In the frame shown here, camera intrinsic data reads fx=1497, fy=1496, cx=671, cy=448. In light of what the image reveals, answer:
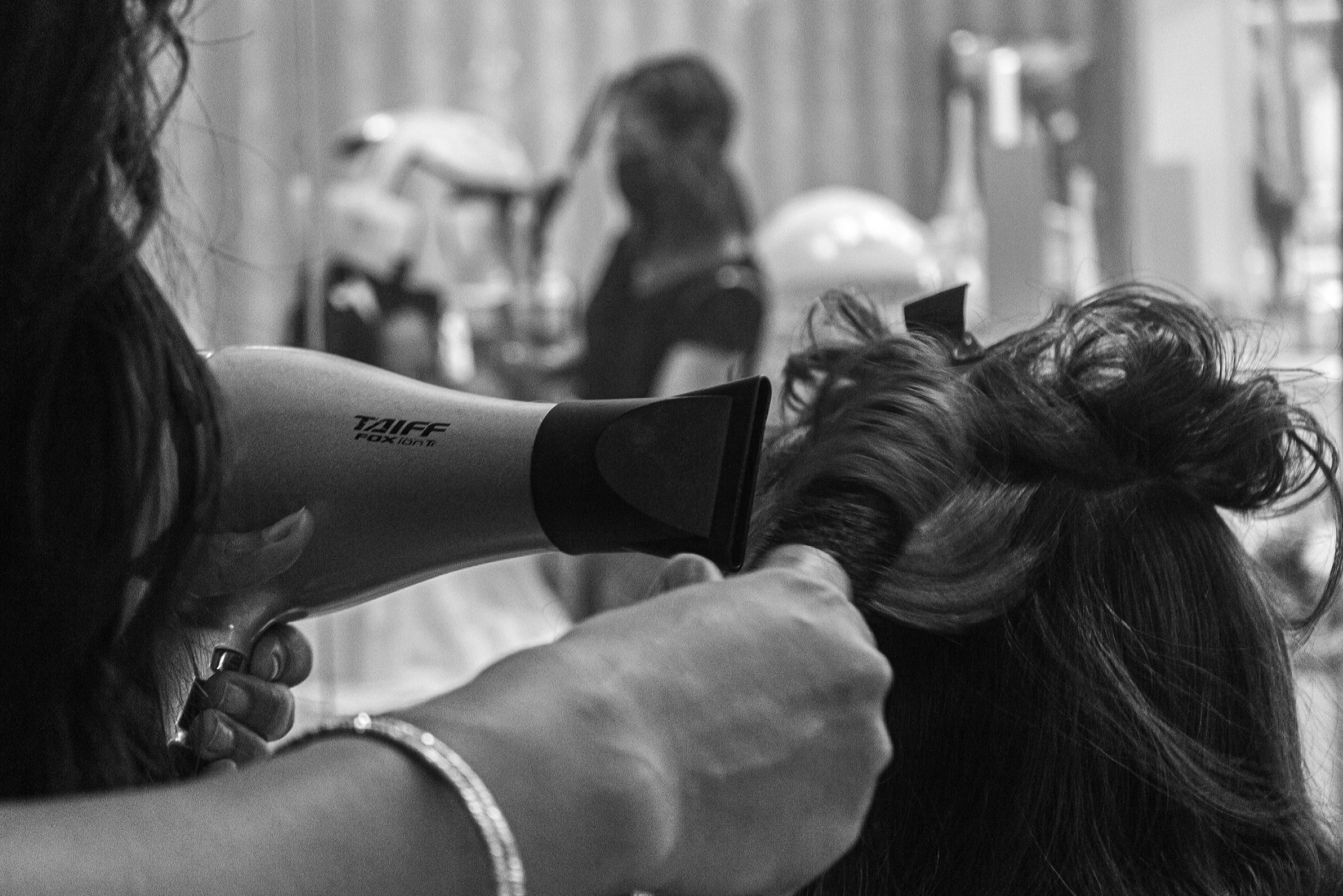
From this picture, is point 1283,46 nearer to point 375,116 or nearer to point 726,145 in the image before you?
point 726,145

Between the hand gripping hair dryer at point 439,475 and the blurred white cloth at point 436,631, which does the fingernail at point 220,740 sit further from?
the blurred white cloth at point 436,631

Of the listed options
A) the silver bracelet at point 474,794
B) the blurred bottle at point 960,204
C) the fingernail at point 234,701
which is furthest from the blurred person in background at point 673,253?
the silver bracelet at point 474,794

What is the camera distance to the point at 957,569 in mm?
549

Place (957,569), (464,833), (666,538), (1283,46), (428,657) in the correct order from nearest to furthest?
(464,833) < (666,538) < (957,569) < (1283,46) < (428,657)

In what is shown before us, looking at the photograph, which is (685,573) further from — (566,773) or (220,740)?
(220,740)

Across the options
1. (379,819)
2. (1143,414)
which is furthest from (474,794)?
(1143,414)

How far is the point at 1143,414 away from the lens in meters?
0.60

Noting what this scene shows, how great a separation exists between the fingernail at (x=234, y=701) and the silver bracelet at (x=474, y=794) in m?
0.26

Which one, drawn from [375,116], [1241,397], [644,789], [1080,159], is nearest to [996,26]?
[1080,159]

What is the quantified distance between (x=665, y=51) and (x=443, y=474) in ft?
5.84

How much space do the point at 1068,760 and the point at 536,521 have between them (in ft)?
0.75

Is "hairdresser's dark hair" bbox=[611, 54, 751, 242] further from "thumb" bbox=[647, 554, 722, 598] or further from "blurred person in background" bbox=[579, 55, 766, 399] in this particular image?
"thumb" bbox=[647, 554, 722, 598]

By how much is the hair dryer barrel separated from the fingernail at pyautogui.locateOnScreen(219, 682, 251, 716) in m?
0.02

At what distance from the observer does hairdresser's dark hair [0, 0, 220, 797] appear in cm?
37
